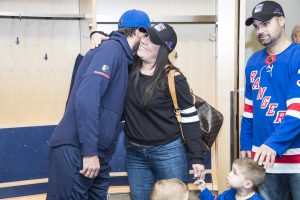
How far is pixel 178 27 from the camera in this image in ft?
8.78

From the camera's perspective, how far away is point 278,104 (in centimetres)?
165

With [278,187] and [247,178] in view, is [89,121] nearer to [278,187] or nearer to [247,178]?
[247,178]

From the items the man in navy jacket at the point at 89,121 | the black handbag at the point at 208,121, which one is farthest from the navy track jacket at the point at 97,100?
the black handbag at the point at 208,121

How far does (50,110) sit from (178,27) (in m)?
1.14

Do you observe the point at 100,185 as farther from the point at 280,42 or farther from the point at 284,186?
the point at 280,42

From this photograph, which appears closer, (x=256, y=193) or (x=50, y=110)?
(x=256, y=193)

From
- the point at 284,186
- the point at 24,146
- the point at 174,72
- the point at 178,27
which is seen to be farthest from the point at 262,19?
the point at 24,146

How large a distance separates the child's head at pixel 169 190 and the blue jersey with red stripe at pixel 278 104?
411 millimetres

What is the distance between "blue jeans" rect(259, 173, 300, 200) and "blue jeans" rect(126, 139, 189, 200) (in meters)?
0.37

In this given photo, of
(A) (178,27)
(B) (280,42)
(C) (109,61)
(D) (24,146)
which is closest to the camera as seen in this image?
(C) (109,61)

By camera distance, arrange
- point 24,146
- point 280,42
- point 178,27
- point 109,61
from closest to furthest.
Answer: point 109,61 < point 280,42 < point 24,146 < point 178,27

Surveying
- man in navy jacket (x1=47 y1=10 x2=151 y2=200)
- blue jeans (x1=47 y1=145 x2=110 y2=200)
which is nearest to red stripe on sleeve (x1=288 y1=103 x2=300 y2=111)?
man in navy jacket (x1=47 y1=10 x2=151 y2=200)

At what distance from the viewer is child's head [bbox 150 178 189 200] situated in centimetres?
165

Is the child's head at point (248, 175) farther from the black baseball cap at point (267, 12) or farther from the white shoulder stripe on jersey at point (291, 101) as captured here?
the black baseball cap at point (267, 12)
